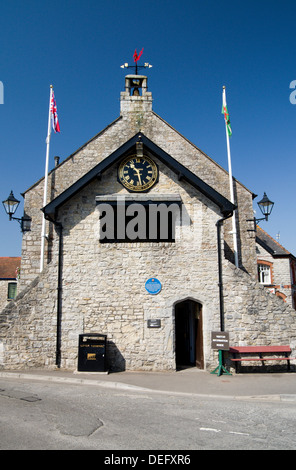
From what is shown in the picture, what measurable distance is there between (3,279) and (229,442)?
35557 millimetres

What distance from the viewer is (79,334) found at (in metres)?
11.7

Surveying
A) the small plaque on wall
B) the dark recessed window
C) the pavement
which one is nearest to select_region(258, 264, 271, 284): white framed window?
the pavement

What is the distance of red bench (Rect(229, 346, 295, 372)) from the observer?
1166 centimetres

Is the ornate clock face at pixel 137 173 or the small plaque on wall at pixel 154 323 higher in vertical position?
the ornate clock face at pixel 137 173

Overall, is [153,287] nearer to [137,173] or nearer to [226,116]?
[137,173]

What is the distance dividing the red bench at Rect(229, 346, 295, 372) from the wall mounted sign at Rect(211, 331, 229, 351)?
67 cm

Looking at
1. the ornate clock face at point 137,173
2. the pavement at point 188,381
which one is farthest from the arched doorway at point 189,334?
the ornate clock face at point 137,173

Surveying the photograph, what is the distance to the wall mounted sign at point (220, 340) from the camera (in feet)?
36.9

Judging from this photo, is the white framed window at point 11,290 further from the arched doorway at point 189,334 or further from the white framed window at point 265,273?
the arched doorway at point 189,334

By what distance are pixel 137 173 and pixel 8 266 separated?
29755 mm

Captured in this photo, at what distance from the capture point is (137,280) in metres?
12.3

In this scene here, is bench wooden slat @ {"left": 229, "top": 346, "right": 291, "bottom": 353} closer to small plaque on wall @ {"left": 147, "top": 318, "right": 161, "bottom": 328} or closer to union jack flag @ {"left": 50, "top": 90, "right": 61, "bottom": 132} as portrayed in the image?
small plaque on wall @ {"left": 147, "top": 318, "right": 161, "bottom": 328}

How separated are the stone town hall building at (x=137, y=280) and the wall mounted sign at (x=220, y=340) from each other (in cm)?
73

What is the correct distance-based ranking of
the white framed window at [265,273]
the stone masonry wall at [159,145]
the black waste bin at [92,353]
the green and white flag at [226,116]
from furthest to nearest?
the white framed window at [265,273], the green and white flag at [226,116], the stone masonry wall at [159,145], the black waste bin at [92,353]
